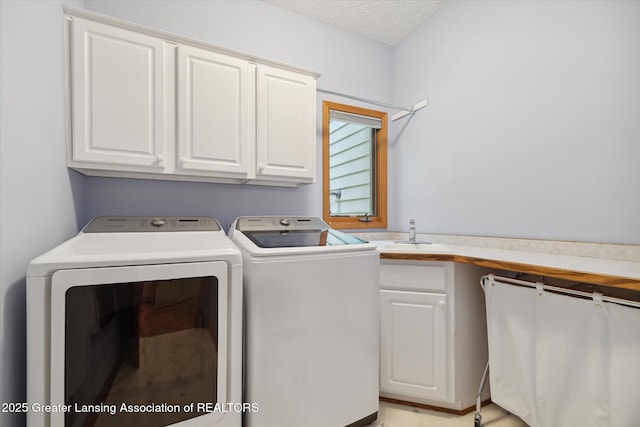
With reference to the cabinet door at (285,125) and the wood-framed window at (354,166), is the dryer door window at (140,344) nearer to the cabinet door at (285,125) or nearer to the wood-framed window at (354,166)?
the cabinet door at (285,125)

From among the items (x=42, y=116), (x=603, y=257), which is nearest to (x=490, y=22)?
(x=603, y=257)

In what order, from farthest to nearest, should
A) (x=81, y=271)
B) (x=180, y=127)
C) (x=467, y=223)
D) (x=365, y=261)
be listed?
(x=467, y=223) < (x=180, y=127) < (x=365, y=261) < (x=81, y=271)

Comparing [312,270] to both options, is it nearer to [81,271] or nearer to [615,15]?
[81,271]

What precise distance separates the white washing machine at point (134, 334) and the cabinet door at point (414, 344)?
→ 0.98 m

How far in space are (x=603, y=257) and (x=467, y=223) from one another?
2.52 ft

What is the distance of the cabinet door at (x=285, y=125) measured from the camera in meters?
1.83

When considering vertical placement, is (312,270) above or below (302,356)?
above

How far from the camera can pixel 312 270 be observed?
1341 mm

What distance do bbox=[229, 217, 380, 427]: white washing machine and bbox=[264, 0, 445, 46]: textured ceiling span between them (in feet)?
6.31

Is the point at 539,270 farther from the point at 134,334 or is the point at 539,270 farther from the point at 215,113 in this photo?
the point at 215,113

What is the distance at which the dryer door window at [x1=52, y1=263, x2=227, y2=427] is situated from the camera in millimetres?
920

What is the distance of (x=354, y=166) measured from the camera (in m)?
2.69

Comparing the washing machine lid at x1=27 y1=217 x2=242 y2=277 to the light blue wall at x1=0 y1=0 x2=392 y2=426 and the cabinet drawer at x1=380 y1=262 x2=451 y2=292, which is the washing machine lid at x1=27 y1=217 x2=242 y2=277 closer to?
the light blue wall at x1=0 y1=0 x2=392 y2=426

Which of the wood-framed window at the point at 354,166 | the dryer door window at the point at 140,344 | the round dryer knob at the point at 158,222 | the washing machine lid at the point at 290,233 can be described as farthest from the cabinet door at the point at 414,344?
the round dryer knob at the point at 158,222
